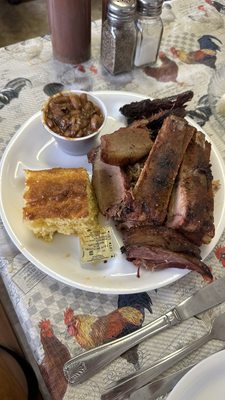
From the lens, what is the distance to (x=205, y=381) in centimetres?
80

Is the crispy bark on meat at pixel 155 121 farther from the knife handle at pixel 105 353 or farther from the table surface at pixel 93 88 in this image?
the knife handle at pixel 105 353

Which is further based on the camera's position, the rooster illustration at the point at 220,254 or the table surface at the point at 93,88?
the rooster illustration at the point at 220,254

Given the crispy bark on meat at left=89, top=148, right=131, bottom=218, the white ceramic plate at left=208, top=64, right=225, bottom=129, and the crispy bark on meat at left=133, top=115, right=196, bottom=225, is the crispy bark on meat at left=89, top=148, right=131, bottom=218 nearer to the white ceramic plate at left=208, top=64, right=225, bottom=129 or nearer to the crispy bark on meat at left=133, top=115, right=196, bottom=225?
the crispy bark on meat at left=133, top=115, right=196, bottom=225

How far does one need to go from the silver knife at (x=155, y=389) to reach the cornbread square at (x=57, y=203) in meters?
0.39

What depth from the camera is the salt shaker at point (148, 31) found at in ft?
4.10

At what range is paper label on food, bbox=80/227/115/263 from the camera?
100 cm

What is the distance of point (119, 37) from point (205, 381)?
1.01m

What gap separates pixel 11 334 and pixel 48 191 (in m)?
0.61

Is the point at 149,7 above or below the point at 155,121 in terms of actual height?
above

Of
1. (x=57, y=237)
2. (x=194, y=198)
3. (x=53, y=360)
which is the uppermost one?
(x=194, y=198)

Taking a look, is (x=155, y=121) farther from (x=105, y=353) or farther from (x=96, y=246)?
(x=105, y=353)

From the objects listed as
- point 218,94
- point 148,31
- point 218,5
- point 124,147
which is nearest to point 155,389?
point 124,147

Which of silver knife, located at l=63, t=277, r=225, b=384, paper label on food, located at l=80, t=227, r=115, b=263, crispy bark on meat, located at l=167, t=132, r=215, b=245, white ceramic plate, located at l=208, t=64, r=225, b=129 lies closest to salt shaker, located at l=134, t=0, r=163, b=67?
white ceramic plate, located at l=208, t=64, r=225, b=129

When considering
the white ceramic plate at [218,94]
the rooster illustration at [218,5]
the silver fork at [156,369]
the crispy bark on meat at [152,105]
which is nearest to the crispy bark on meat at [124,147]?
the crispy bark on meat at [152,105]
